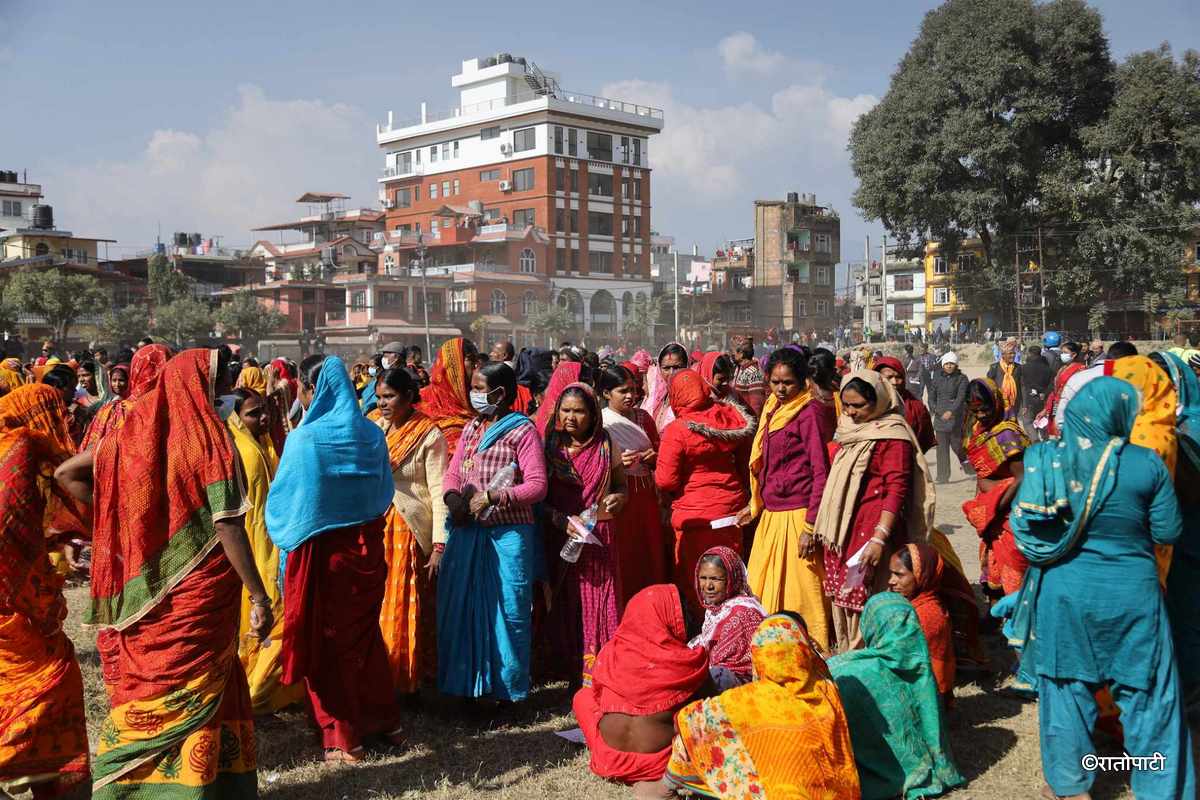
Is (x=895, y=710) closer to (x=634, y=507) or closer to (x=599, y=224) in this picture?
(x=634, y=507)

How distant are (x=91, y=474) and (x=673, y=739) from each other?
2.45m

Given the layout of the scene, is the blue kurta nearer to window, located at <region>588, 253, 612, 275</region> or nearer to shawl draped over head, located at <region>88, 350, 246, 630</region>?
shawl draped over head, located at <region>88, 350, 246, 630</region>


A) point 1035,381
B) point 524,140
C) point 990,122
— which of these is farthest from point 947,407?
point 524,140

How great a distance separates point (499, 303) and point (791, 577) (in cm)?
4948

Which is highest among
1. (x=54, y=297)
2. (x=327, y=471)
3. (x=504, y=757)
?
(x=54, y=297)

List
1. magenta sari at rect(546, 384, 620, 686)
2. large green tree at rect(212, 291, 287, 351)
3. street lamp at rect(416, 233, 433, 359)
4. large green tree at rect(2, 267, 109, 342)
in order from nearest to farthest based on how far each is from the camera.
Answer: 1. magenta sari at rect(546, 384, 620, 686)
2. large green tree at rect(2, 267, 109, 342)
3. street lamp at rect(416, 233, 433, 359)
4. large green tree at rect(212, 291, 287, 351)

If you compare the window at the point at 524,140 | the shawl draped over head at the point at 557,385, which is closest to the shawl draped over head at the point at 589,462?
the shawl draped over head at the point at 557,385

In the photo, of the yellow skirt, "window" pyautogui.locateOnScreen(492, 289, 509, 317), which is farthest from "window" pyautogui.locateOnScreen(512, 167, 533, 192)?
the yellow skirt

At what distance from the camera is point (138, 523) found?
3.46 metres

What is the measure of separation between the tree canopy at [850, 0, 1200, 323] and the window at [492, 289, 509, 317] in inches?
920

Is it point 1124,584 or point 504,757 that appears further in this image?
point 504,757

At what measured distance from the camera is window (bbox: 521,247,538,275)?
56062 mm

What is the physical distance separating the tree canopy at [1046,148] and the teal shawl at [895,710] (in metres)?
32.3

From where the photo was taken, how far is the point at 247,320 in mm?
47281
